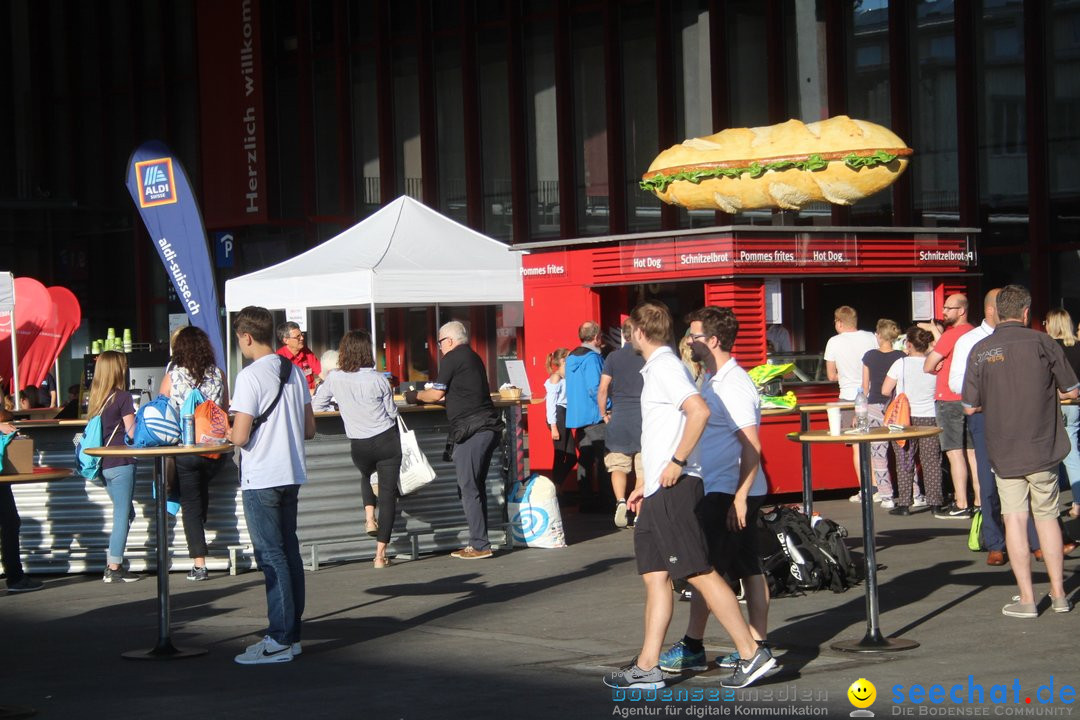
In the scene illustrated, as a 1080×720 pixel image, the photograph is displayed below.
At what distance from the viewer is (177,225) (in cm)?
1728

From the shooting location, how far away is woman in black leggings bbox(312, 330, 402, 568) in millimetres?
11453

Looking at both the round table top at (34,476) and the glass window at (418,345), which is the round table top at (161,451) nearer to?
the round table top at (34,476)

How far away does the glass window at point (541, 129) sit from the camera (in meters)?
25.4

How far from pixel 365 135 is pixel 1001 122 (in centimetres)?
1304

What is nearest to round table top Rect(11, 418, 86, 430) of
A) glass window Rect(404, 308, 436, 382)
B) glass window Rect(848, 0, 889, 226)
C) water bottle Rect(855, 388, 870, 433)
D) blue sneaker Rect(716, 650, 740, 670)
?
water bottle Rect(855, 388, 870, 433)

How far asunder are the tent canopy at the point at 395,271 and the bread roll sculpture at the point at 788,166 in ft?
8.99

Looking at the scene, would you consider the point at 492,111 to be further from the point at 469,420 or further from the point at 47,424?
the point at 47,424

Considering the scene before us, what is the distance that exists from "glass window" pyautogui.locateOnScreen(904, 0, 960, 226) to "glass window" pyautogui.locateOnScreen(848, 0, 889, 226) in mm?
451

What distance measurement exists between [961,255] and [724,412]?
32.7ft

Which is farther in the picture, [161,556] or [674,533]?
[161,556]

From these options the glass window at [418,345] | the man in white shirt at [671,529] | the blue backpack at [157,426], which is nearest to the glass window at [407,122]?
the glass window at [418,345]

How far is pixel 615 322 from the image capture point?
16938 mm

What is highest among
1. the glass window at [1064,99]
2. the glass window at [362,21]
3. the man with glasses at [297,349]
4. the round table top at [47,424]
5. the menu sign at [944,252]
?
the glass window at [362,21]

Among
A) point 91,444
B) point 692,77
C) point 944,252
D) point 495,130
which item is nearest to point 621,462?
point 91,444
